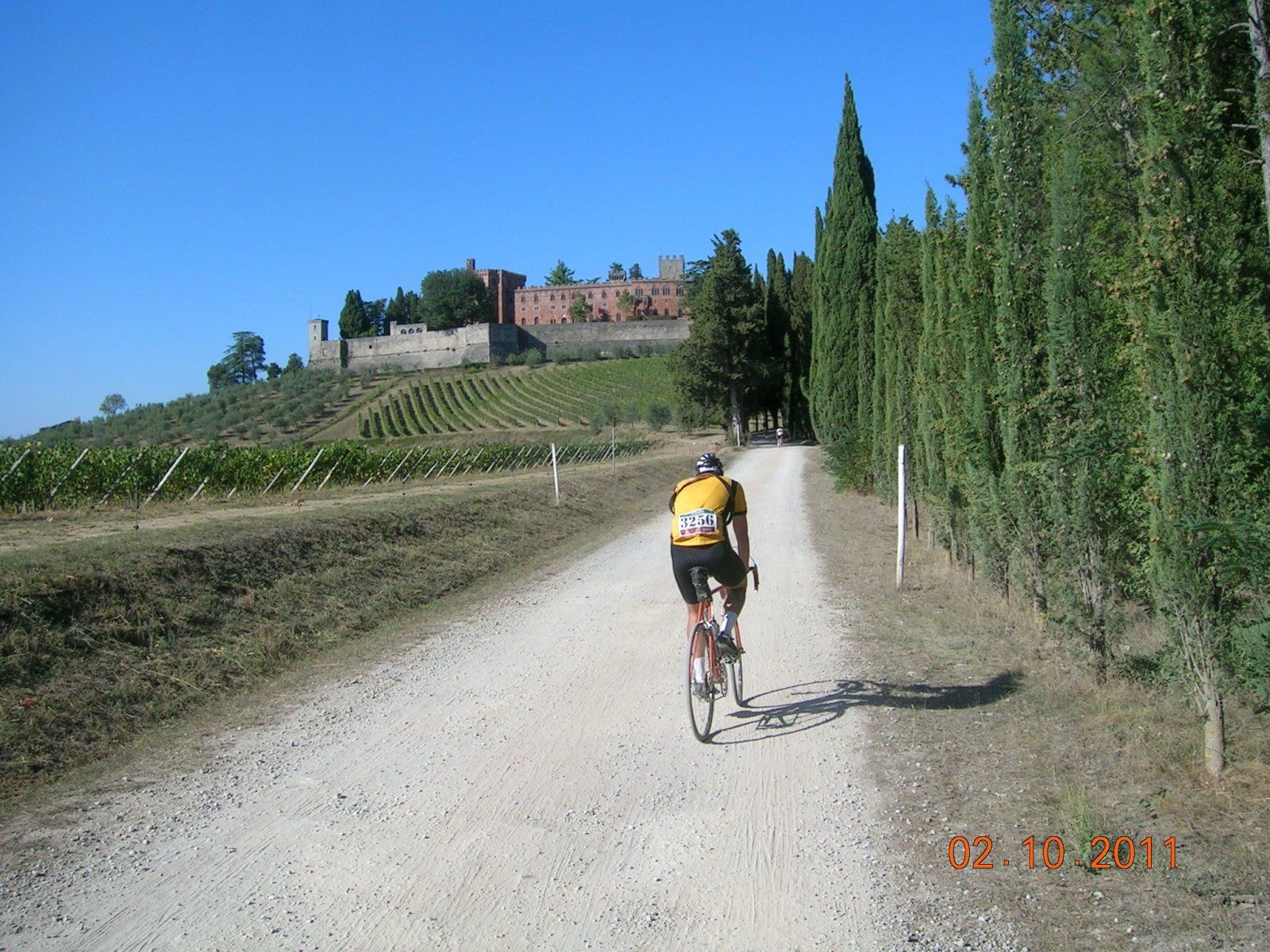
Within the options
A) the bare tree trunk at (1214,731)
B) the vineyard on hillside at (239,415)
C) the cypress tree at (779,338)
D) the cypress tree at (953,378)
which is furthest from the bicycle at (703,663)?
the vineyard on hillside at (239,415)

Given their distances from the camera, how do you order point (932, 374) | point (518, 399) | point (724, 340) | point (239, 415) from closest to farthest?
point (932, 374) → point (724, 340) → point (239, 415) → point (518, 399)

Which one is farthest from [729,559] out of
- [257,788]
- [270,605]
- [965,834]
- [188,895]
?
[270,605]

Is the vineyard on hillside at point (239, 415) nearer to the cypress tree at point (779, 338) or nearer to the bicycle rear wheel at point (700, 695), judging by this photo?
the cypress tree at point (779, 338)

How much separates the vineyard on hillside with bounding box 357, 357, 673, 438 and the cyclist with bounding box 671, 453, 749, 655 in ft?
191

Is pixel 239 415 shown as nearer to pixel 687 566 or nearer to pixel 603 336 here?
pixel 603 336

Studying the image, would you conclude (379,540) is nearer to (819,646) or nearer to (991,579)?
(819,646)

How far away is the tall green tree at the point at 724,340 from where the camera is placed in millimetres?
57250

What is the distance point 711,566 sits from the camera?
6.09m

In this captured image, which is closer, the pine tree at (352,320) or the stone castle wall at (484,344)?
the stone castle wall at (484,344)

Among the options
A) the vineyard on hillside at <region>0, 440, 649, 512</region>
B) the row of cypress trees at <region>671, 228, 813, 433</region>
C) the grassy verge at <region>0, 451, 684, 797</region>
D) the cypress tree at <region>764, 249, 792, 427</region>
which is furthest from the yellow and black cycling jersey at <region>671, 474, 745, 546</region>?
the cypress tree at <region>764, 249, 792, 427</region>

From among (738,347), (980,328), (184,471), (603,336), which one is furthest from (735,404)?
(603,336)

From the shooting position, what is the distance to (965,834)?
14.5 ft
